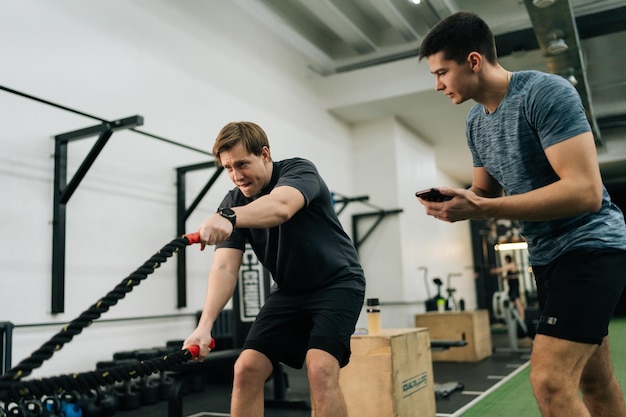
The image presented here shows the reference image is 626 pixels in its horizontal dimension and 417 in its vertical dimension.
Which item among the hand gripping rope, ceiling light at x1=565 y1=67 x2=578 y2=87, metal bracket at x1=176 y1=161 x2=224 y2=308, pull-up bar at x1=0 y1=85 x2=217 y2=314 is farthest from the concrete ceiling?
the hand gripping rope

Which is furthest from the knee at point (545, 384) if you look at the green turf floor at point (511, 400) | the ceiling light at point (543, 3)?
the ceiling light at point (543, 3)

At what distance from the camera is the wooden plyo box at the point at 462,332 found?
593 centimetres

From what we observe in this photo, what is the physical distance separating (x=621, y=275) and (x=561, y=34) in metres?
4.29

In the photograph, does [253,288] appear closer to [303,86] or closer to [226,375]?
[226,375]

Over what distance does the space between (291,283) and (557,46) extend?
428 cm

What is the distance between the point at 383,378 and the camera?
274cm

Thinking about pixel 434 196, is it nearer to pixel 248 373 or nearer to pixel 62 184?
pixel 248 373

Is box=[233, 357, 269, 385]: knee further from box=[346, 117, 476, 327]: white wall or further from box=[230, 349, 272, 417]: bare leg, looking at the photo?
box=[346, 117, 476, 327]: white wall

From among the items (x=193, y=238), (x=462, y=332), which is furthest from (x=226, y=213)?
(x=462, y=332)

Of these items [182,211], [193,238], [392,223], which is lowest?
[193,238]

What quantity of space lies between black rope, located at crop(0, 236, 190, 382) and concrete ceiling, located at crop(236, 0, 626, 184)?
4.61 metres

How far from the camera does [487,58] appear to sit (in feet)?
4.82

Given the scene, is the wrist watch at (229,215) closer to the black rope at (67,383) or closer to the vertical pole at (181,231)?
the black rope at (67,383)

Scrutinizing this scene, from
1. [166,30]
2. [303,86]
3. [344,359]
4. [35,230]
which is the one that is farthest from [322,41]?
[344,359]
